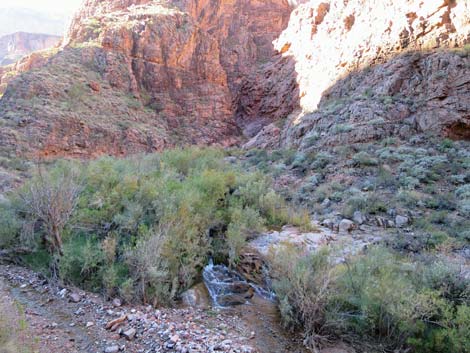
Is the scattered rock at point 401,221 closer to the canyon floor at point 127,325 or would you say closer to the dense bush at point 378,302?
the dense bush at point 378,302

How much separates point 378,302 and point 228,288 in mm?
2749

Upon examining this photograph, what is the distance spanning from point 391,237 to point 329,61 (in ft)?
65.1

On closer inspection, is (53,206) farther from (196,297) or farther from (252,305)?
(252,305)

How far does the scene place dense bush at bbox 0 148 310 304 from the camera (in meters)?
5.79

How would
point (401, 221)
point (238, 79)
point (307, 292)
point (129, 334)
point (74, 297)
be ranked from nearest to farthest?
1. point (129, 334)
2. point (307, 292)
3. point (74, 297)
4. point (401, 221)
5. point (238, 79)

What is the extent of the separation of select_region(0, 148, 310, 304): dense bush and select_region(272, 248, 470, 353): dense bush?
1867mm

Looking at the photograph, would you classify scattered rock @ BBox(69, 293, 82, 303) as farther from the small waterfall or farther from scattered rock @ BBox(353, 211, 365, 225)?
scattered rock @ BBox(353, 211, 365, 225)

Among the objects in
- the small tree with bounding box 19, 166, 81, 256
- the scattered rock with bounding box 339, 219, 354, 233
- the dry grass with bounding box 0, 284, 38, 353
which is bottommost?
the dry grass with bounding box 0, 284, 38, 353

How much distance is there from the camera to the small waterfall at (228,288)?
246 inches

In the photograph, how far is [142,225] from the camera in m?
6.58

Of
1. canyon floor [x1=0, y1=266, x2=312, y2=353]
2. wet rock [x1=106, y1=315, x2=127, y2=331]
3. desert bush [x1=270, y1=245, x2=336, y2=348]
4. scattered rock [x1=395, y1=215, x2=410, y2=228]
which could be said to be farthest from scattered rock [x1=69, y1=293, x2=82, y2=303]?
scattered rock [x1=395, y1=215, x2=410, y2=228]

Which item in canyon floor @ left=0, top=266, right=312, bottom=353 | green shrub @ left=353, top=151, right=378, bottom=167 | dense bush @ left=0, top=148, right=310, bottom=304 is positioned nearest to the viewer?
canyon floor @ left=0, top=266, right=312, bottom=353

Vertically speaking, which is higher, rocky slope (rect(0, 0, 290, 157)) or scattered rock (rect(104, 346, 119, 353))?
rocky slope (rect(0, 0, 290, 157))

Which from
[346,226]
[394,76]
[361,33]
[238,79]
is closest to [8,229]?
[346,226]
